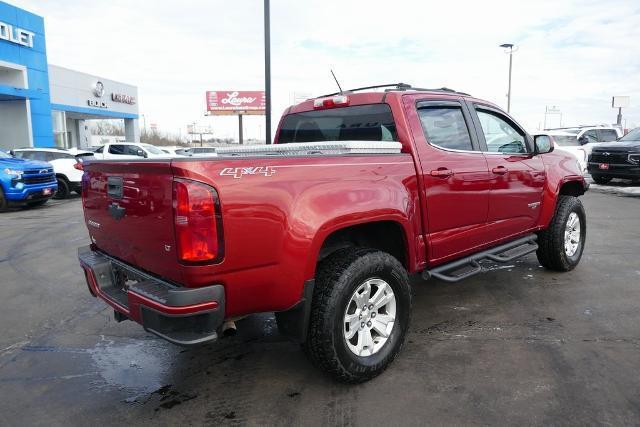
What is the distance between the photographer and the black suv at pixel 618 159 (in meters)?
13.7

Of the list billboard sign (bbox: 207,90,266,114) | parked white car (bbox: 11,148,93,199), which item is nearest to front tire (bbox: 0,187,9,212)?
parked white car (bbox: 11,148,93,199)

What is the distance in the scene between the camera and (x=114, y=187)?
297 cm

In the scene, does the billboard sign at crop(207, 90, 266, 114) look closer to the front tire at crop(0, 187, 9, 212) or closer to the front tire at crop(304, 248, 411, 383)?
the front tire at crop(0, 187, 9, 212)

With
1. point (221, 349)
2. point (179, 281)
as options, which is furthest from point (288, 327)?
point (221, 349)

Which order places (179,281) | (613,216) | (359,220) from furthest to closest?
(613,216)
(359,220)
(179,281)

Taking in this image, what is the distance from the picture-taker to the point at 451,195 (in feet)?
12.2

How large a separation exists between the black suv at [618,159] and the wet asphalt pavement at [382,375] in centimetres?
1025

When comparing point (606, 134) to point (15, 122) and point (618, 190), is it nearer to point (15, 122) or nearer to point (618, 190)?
point (618, 190)

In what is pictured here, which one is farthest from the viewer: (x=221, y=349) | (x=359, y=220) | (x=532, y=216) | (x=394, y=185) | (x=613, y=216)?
(x=613, y=216)

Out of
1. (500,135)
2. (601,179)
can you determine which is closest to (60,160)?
(500,135)

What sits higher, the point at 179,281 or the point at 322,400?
the point at 179,281

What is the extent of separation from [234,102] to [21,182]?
176 feet

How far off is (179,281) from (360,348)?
4.14ft

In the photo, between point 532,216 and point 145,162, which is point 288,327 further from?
point 532,216
